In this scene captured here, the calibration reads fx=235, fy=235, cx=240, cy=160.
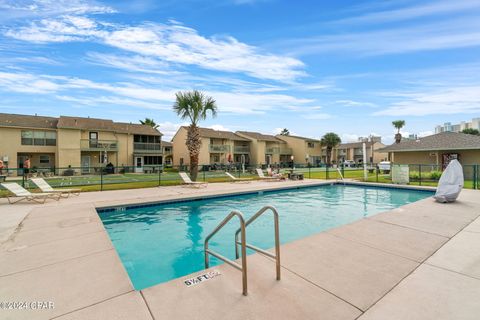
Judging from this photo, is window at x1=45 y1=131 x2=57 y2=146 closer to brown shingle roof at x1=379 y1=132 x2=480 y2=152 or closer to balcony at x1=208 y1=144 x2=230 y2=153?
balcony at x1=208 y1=144 x2=230 y2=153

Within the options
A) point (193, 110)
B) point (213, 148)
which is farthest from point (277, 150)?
point (193, 110)

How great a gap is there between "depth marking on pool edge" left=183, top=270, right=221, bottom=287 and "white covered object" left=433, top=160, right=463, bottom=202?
900cm

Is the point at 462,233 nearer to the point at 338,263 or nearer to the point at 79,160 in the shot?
the point at 338,263

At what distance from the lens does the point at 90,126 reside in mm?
28297

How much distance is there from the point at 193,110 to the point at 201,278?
46.8ft

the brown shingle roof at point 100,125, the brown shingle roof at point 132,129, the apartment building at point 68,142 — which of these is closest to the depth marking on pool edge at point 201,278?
the apartment building at point 68,142

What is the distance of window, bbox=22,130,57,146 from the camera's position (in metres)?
25.1

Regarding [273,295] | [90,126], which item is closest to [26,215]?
[273,295]

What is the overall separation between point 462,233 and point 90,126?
33.1 m

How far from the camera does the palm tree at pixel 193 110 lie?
52.6ft

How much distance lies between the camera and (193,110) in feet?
53.2

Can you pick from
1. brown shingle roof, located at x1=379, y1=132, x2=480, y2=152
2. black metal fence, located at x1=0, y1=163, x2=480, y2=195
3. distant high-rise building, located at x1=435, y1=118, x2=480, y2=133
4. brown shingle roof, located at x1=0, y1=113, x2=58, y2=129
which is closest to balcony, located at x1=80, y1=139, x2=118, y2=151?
black metal fence, located at x1=0, y1=163, x2=480, y2=195

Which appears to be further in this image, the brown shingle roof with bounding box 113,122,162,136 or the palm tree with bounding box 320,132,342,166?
the palm tree with bounding box 320,132,342,166

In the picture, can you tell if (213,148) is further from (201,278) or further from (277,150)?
(201,278)
